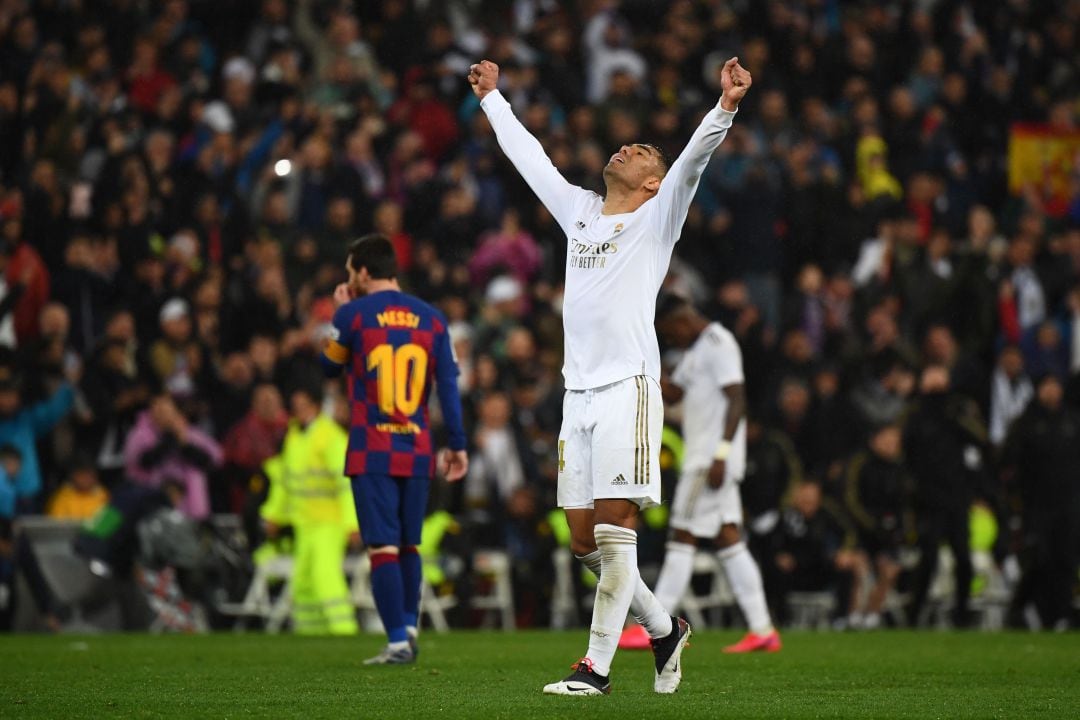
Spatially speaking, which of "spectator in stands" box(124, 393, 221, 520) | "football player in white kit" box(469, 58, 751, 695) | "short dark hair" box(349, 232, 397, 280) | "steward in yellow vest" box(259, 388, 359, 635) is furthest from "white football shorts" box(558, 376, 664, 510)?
"spectator in stands" box(124, 393, 221, 520)

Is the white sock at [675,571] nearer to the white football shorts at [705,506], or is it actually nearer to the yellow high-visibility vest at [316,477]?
the white football shorts at [705,506]

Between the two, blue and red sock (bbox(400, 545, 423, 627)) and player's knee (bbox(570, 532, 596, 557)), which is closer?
player's knee (bbox(570, 532, 596, 557))

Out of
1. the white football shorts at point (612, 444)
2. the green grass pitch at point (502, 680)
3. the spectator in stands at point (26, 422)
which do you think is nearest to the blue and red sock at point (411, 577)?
the green grass pitch at point (502, 680)

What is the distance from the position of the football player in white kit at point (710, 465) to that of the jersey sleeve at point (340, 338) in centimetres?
308

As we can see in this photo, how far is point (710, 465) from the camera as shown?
13992mm

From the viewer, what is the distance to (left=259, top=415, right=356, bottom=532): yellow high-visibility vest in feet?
56.2

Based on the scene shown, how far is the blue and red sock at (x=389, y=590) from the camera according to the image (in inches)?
453

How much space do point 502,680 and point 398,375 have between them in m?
2.17

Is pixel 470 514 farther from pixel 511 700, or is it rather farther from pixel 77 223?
pixel 511 700

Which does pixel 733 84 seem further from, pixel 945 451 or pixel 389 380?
pixel 945 451

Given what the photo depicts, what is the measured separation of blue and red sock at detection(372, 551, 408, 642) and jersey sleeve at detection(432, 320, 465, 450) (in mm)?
828

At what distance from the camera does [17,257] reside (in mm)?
18656

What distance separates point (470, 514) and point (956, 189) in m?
9.11

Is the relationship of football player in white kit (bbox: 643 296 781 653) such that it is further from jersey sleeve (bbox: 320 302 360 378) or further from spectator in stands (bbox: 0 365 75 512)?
spectator in stands (bbox: 0 365 75 512)
